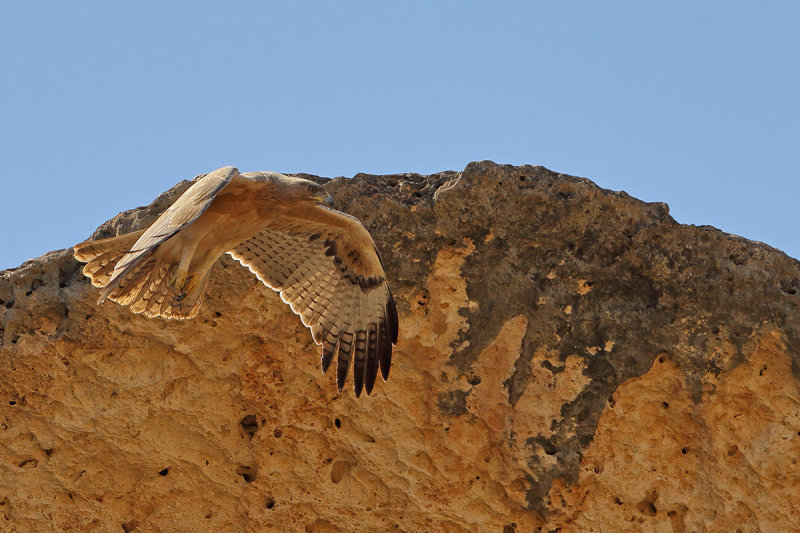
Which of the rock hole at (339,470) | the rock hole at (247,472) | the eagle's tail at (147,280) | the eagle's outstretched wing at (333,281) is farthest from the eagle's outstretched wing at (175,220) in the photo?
the rock hole at (339,470)

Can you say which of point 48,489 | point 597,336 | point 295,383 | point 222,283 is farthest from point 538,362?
point 48,489

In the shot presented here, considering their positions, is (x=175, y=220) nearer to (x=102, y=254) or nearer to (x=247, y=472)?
(x=102, y=254)

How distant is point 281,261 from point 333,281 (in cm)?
36

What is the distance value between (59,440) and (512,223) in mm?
3088

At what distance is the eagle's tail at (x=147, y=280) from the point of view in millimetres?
7418

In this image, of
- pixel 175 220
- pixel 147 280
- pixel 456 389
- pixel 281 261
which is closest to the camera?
pixel 175 220

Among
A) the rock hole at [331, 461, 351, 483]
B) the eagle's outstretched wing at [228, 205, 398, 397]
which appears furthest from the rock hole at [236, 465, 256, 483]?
the eagle's outstretched wing at [228, 205, 398, 397]

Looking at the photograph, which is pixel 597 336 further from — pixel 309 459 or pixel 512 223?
pixel 309 459

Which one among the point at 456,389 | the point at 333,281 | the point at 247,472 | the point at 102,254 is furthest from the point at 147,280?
the point at 456,389

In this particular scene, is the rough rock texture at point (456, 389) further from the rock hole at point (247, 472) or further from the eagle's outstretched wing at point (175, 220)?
the eagle's outstretched wing at point (175, 220)

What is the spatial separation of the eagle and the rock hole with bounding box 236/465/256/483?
2.87 feet

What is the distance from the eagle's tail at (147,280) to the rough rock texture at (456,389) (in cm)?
37

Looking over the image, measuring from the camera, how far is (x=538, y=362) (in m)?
7.93

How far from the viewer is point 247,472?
8.09 meters
